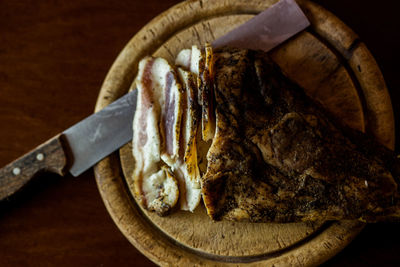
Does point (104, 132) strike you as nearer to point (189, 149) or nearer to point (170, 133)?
point (170, 133)

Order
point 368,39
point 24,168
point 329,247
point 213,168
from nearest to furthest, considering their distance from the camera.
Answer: point 213,168 < point 329,247 < point 24,168 < point 368,39

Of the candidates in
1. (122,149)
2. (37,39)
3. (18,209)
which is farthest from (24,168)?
(37,39)

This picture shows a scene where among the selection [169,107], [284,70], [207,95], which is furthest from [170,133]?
[284,70]

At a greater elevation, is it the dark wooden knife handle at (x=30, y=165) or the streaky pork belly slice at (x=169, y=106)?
the streaky pork belly slice at (x=169, y=106)

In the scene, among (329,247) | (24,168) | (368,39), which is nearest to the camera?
(329,247)

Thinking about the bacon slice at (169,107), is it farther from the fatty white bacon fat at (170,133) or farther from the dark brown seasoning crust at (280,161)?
the dark brown seasoning crust at (280,161)

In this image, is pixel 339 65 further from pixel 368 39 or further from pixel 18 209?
pixel 18 209

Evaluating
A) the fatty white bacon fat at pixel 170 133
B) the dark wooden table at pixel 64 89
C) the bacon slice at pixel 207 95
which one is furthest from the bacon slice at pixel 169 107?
the dark wooden table at pixel 64 89
